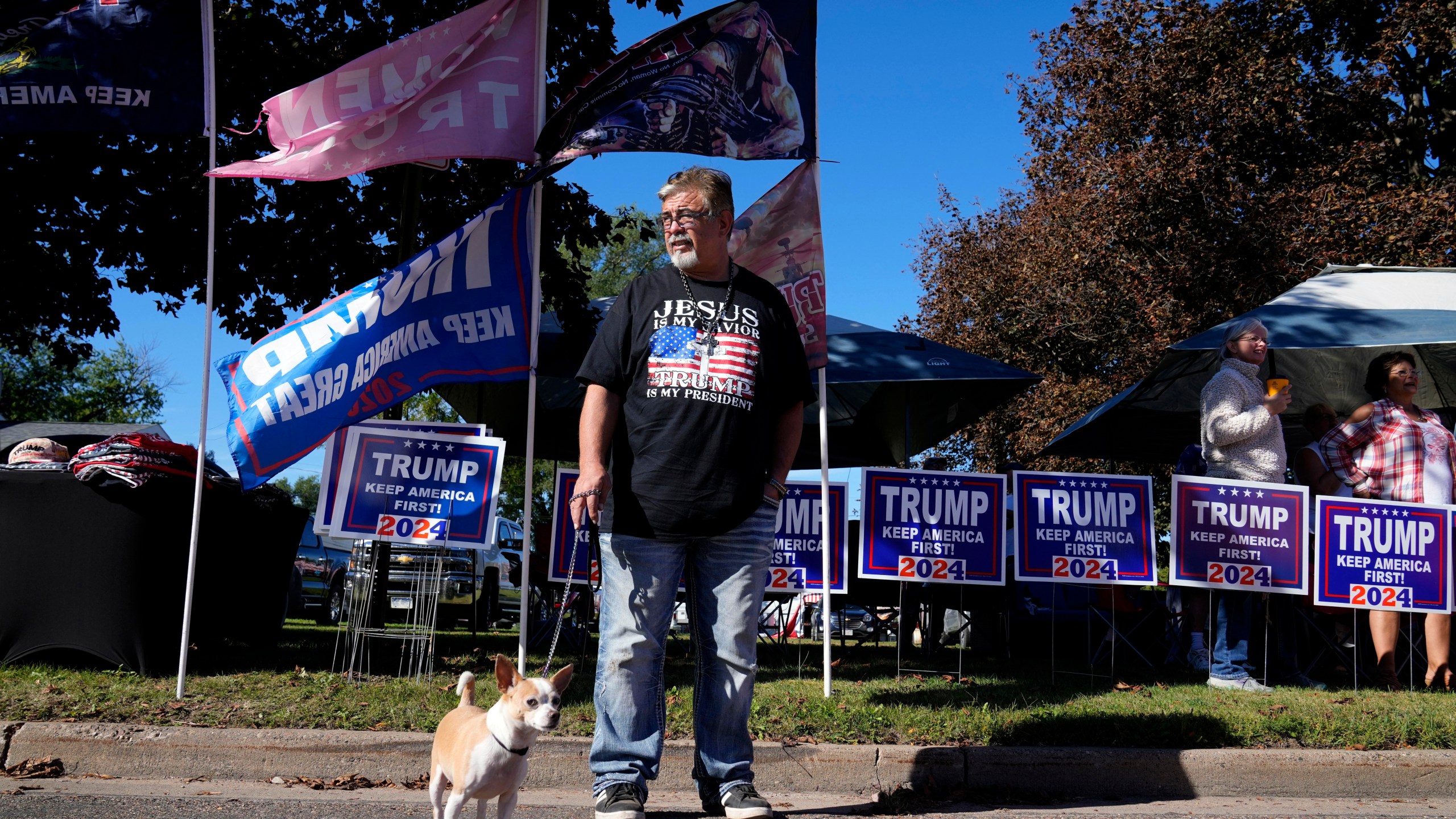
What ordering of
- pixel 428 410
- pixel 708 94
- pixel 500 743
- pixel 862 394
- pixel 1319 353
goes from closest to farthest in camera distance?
pixel 500 743 < pixel 708 94 < pixel 1319 353 < pixel 862 394 < pixel 428 410

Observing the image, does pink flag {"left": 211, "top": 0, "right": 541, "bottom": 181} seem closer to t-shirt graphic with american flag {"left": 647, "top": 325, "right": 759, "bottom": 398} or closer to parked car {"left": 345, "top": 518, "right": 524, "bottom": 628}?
parked car {"left": 345, "top": 518, "right": 524, "bottom": 628}

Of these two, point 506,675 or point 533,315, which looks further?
point 533,315

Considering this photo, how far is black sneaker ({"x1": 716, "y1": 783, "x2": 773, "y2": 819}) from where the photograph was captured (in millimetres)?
3617

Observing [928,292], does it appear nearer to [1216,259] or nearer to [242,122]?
[1216,259]

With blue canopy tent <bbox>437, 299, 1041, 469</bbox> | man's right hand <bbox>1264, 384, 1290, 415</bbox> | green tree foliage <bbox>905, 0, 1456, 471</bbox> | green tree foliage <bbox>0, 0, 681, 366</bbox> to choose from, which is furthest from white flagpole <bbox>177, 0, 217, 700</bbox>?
green tree foliage <bbox>905, 0, 1456, 471</bbox>

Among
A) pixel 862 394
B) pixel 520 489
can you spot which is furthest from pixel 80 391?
pixel 862 394

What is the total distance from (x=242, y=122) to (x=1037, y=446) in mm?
14431

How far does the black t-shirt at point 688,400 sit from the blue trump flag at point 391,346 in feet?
6.97

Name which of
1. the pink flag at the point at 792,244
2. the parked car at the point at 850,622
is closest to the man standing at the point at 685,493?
the pink flag at the point at 792,244

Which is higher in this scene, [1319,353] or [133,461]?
[1319,353]

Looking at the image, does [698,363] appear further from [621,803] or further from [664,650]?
[621,803]

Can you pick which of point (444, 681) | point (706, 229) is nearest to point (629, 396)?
point (706, 229)

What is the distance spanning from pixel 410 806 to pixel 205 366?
2885mm

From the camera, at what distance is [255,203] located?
41.1ft
